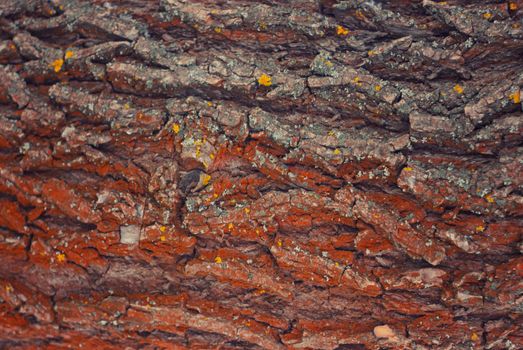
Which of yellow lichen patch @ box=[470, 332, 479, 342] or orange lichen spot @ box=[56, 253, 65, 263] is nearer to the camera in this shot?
yellow lichen patch @ box=[470, 332, 479, 342]

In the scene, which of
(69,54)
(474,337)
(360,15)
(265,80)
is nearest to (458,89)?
(360,15)

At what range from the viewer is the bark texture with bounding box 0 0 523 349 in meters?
5.26

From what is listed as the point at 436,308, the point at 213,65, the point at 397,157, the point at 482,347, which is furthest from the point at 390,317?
the point at 213,65

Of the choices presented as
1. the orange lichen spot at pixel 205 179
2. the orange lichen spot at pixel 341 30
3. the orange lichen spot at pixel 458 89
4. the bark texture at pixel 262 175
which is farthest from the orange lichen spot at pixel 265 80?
the orange lichen spot at pixel 458 89

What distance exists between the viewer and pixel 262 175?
5680 mm

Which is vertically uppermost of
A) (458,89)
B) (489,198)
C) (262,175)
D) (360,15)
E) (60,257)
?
(360,15)

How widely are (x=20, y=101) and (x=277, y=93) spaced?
3.09 metres

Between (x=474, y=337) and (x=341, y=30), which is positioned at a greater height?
(x=341, y=30)

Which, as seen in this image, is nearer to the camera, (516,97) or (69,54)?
(516,97)

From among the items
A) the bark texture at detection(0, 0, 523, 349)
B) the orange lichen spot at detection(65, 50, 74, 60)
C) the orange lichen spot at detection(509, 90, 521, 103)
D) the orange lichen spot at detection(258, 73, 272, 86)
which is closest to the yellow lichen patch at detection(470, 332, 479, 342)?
the bark texture at detection(0, 0, 523, 349)

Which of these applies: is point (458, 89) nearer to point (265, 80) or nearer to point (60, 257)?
point (265, 80)

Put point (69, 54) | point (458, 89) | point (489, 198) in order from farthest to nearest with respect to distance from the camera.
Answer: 1. point (69, 54)
2. point (458, 89)
3. point (489, 198)

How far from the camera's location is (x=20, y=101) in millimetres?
6098

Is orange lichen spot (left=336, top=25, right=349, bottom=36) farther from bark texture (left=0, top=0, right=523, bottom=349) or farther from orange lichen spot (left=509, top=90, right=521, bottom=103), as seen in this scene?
orange lichen spot (left=509, top=90, right=521, bottom=103)
